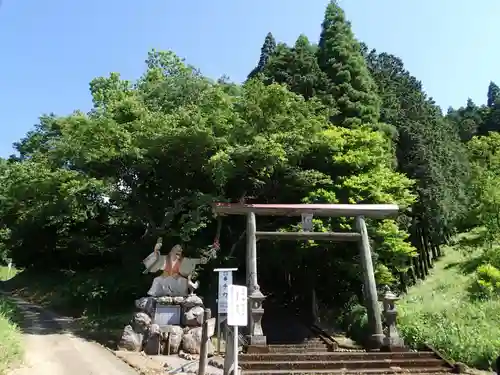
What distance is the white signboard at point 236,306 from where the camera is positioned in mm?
7449

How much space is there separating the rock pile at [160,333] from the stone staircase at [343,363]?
190cm

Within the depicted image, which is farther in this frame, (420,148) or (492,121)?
(492,121)

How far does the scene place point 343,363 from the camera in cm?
1027

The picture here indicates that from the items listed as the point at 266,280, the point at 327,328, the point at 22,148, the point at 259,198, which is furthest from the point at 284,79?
the point at 22,148

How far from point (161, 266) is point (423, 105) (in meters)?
20.7

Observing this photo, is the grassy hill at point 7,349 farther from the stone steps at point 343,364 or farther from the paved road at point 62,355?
the stone steps at point 343,364

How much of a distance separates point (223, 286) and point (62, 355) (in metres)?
4.18

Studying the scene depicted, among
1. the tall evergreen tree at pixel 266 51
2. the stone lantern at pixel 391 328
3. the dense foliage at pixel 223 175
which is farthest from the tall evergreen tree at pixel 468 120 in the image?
the stone lantern at pixel 391 328

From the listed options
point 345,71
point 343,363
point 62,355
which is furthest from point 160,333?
point 345,71

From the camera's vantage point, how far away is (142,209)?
16.6 metres

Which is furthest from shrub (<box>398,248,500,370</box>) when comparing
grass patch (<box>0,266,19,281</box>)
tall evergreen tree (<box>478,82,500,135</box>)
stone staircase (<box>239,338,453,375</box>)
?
tall evergreen tree (<box>478,82,500,135</box>)

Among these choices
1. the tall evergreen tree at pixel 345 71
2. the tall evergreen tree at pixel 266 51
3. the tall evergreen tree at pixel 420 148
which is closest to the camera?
the tall evergreen tree at pixel 345 71

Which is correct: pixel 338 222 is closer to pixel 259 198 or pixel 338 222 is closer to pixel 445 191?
pixel 259 198

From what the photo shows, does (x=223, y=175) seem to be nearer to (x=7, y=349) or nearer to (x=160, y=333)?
(x=160, y=333)
